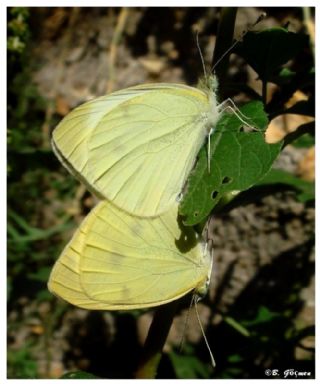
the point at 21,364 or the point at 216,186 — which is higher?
the point at 216,186

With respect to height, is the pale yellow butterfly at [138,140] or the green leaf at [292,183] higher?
the pale yellow butterfly at [138,140]

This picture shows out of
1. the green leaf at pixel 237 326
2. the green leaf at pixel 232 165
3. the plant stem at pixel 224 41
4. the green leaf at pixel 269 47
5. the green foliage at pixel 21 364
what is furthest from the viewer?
the green foliage at pixel 21 364

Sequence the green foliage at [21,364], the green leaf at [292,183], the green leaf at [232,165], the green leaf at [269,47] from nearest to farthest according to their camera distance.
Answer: the green leaf at [232,165] < the green leaf at [269,47] < the green leaf at [292,183] < the green foliage at [21,364]

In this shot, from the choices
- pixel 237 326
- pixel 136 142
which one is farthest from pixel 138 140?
pixel 237 326

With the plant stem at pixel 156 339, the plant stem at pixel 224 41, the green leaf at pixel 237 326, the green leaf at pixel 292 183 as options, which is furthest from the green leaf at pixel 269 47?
the green leaf at pixel 237 326

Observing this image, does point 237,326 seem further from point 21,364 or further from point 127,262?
point 21,364

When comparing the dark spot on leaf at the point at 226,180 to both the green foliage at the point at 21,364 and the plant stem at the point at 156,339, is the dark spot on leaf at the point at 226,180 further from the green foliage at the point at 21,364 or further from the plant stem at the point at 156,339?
the green foliage at the point at 21,364
